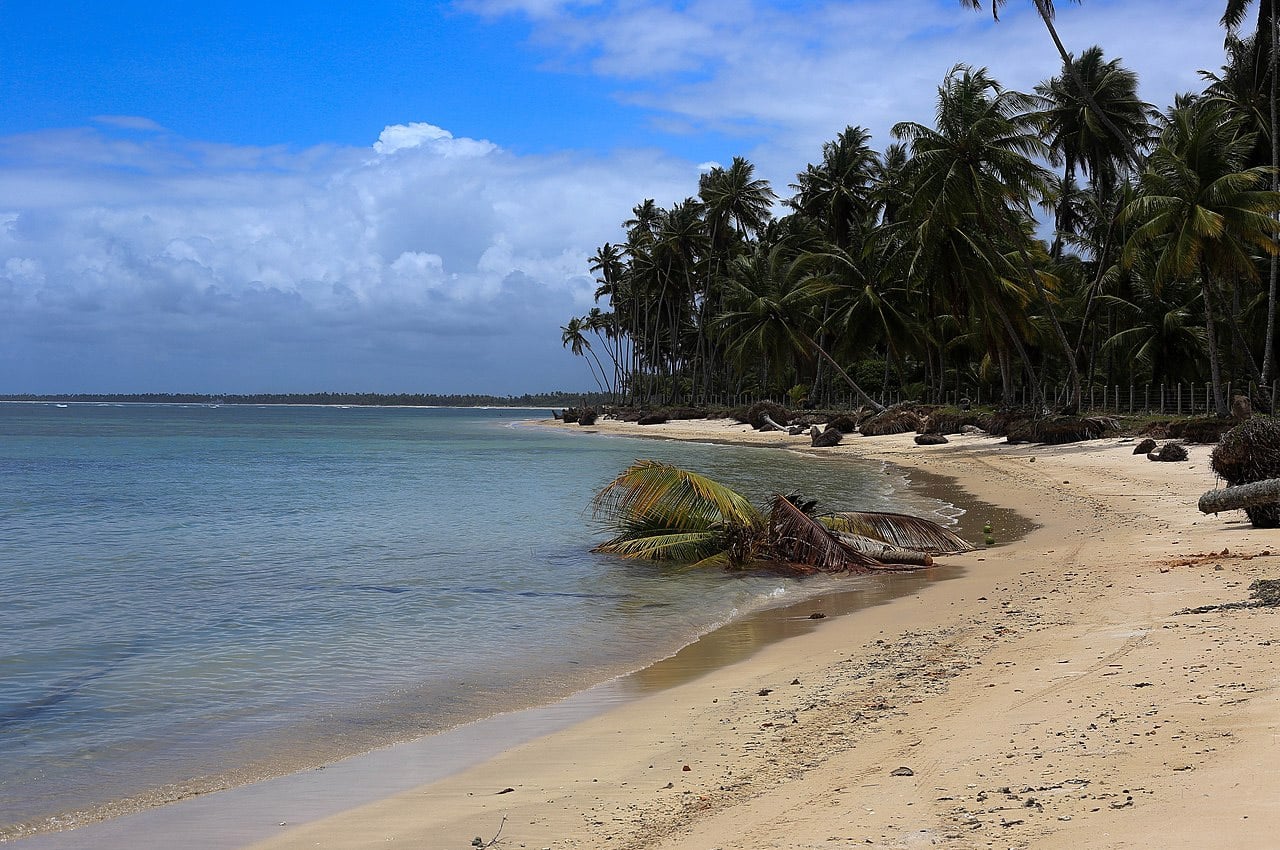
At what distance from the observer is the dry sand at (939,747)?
3584 mm

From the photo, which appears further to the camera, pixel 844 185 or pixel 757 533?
pixel 844 185

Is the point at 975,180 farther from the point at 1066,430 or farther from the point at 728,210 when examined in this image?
the point at 728,210

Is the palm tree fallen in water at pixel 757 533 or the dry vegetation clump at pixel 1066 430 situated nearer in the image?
the palm tree fallen in water at pixel 757 533

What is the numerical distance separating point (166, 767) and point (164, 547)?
12158 mm

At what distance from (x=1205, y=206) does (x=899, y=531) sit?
2343cm

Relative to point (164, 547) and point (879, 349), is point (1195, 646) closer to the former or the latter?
point (164, 547)

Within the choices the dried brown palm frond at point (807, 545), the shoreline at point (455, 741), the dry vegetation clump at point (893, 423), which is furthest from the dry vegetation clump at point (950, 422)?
the shoreline at point (455, 741)

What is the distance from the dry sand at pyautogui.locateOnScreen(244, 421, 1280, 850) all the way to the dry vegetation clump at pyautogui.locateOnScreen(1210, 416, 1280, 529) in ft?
10.9

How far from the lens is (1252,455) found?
39.6ft

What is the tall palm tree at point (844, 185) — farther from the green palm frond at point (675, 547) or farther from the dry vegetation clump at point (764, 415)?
the green palm frond at point (675, 547)

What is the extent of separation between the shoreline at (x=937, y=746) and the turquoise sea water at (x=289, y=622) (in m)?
1.54

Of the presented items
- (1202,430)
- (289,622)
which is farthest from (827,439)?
(289,622)

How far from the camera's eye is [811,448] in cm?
4322

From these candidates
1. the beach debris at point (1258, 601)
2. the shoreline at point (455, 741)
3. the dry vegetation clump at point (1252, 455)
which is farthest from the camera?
the dry vegetation clump at point (1252, 455)
